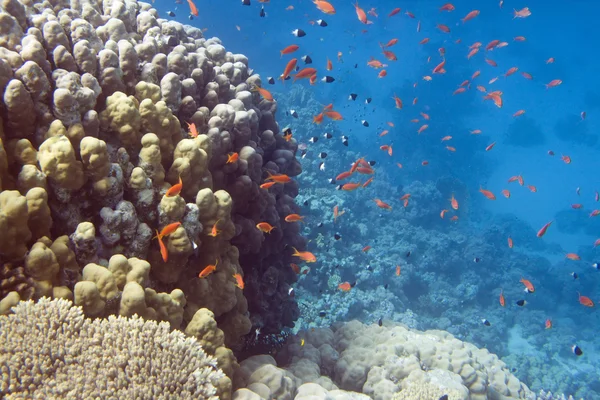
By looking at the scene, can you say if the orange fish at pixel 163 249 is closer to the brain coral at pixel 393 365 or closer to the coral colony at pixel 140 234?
the coral colony at pixel 140 234

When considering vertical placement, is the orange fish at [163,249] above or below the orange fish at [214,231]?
below

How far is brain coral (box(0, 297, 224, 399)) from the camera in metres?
2.31

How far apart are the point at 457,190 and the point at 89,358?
25590 mm

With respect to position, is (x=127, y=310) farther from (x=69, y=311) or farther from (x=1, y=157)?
(x=1, y=157)

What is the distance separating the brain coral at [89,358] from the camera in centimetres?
231

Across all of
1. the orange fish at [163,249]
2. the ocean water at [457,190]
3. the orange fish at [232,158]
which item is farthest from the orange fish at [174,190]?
the ocean water at [457,190]

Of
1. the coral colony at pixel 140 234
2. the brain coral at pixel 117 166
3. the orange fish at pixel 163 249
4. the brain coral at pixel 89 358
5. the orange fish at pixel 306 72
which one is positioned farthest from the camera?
the orange fish at pixel 306 72

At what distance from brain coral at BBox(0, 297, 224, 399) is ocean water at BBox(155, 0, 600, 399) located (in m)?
5.33

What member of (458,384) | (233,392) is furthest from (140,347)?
(458,384)

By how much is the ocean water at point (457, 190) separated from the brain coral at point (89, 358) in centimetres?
533

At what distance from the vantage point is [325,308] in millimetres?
11750

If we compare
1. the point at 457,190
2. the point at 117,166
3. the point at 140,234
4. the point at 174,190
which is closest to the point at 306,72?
the point at 174,190

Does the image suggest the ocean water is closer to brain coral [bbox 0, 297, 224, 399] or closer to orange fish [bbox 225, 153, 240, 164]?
orange fish [bbox 225, 153, 240, 164]

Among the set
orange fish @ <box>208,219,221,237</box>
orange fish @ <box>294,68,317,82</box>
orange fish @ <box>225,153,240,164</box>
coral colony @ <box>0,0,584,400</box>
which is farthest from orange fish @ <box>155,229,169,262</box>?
orange fish @ <box>294,68,317,82</box>
